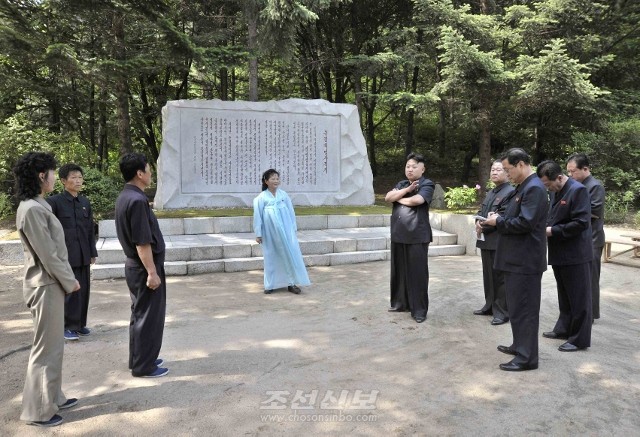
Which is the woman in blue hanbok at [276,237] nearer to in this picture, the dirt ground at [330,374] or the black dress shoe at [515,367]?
the dirt ground at [330,374]

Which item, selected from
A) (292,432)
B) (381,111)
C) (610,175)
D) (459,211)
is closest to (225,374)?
(292,432)

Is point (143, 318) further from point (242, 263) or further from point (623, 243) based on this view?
point (623, 243)

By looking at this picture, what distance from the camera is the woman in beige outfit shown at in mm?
2785

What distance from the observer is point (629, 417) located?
113 inches

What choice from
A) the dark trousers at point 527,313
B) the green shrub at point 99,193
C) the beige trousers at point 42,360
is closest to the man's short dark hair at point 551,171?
the dark trousers at point 527,313

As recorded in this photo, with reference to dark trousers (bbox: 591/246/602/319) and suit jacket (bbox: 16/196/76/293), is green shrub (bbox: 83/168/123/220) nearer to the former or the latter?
suit jacket (bbox: 16/196/76/293)

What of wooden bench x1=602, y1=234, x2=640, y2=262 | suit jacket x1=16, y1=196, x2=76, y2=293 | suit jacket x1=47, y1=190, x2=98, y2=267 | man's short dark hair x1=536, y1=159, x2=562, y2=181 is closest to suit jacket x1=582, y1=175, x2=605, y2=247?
man's short dark hair x1=536, y1=159, x2=562, y2=181

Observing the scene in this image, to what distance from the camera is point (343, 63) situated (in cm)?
1337

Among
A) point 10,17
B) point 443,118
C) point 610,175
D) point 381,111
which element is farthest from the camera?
point 381,111

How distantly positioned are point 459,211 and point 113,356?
7758mm

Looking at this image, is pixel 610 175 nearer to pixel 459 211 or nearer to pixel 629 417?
pixel 459 211

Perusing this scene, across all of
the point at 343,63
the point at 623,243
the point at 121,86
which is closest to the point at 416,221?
the point at 623,243

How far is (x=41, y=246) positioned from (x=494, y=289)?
4376 mm

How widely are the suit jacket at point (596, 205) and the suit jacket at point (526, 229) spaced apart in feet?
A: 4.78
